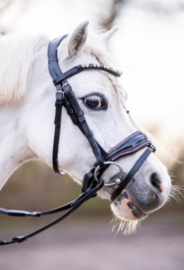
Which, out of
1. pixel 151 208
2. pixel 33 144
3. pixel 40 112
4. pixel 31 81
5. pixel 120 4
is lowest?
pixel 151 208

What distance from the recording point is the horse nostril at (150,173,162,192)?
2.18 metres

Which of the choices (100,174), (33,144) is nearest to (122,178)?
(100,174)

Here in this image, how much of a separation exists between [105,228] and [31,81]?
8848 mm

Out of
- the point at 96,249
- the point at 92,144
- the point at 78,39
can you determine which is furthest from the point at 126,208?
the point at 96,249

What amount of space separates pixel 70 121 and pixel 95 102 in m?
0.16

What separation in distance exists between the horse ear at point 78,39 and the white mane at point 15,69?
0.22 m

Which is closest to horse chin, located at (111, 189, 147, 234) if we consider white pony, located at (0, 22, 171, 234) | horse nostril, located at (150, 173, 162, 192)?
white pony, located at (0, 22, 171, 234)

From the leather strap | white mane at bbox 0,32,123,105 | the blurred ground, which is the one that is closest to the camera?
the leather strap

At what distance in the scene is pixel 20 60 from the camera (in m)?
2.30

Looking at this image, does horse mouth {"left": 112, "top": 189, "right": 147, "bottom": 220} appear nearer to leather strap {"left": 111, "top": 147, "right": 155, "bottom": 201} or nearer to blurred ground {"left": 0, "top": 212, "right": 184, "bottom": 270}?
leather strap {"left": 111, "top": 147, "right": 155, "bottom": 201}

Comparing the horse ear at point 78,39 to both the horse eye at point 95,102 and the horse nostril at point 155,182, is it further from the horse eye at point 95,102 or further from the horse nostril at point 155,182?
the horse nostril at point 155,182

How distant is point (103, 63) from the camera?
7.75 ft

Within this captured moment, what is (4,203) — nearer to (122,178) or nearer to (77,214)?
(77,214)

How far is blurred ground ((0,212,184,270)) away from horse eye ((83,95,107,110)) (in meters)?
5.28
